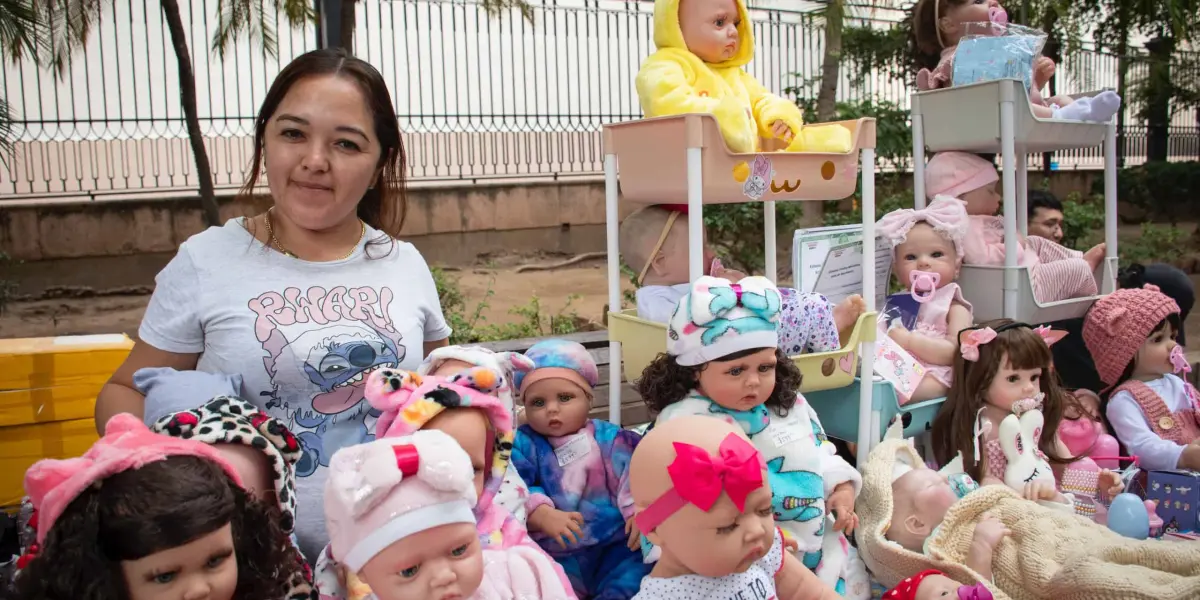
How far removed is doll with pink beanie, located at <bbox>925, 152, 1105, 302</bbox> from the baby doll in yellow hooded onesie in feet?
4.33

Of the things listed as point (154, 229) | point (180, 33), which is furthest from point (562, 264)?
point (180, 33)

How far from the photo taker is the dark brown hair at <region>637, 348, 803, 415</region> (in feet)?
9.37

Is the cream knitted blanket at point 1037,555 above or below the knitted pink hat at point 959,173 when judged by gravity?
below

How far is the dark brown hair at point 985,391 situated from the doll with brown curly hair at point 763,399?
780mm

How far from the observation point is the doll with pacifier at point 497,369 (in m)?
2.44

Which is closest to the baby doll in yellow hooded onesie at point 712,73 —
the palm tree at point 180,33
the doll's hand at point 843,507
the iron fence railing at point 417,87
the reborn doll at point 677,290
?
the reborn doll at point 677,290

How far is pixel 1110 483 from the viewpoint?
3604 millimetres

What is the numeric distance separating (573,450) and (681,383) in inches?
15.4

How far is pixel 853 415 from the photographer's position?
343 cm

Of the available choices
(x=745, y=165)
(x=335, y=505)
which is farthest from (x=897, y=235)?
(x=335, y=505)

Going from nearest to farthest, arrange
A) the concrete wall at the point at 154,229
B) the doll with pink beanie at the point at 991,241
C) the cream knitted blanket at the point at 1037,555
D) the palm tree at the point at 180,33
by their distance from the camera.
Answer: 1. the cream knitted blanket at the point at 1037,555
2. the doll with pink beanie at the point at 991,241
3. the palm tree at the point at 180,33
4. the concrete wall at the point at 154,229

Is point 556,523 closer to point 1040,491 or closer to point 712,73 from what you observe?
point 712,73

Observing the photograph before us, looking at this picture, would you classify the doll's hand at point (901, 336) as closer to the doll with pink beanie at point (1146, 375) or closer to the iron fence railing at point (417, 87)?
the doll with pink beanie at point (1146, 375)

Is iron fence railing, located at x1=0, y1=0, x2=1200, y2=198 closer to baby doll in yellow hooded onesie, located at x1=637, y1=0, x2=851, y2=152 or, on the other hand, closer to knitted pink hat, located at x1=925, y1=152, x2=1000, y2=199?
knitted pink hat, located at x1=925, y1=152, x2=1000, y2=199
